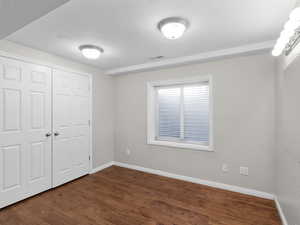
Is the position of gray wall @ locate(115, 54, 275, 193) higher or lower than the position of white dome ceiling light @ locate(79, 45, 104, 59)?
lower

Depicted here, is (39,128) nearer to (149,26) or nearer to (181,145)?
(149,26)

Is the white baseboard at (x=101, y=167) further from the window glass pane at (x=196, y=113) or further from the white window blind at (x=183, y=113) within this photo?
the window glass pane at (x=196, y=113)

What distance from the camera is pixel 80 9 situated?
1.50m

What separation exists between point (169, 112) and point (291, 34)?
230 cm

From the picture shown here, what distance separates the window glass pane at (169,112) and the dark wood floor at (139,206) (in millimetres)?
1054

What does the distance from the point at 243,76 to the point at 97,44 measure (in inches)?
95.0

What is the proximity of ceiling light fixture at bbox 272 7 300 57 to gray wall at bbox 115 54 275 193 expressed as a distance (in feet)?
2.90

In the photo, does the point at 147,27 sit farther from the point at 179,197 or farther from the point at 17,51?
the point at 179,197

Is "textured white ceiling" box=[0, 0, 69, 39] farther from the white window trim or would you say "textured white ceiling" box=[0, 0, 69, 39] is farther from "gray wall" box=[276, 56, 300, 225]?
the white window trim

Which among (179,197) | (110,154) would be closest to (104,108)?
(110,154)

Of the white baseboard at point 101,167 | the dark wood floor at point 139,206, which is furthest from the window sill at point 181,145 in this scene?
→ the white baseboard at point 101,167

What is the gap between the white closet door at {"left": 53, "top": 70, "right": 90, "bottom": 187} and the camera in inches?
106

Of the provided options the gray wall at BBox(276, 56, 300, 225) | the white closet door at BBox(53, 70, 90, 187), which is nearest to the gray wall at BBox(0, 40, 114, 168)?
the white closet door at BBox(53, 70, 90, 187)

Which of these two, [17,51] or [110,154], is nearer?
[17,51]
